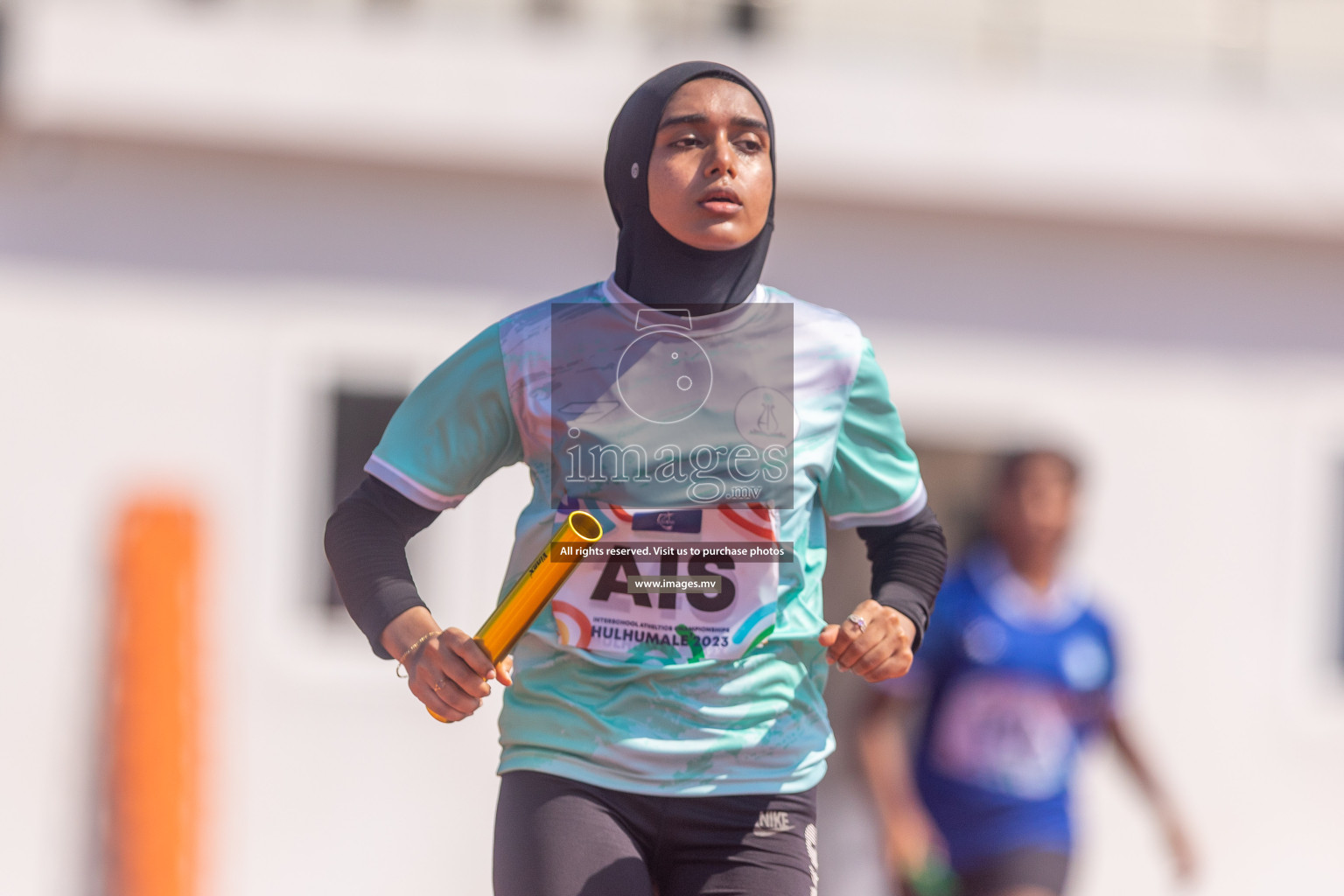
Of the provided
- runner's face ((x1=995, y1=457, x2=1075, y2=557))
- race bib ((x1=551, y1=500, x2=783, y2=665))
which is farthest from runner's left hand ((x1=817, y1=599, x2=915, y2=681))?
runner's face ((x1=995, y1=457, x2=1075, y2=557))

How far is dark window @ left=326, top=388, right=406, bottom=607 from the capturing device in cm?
822

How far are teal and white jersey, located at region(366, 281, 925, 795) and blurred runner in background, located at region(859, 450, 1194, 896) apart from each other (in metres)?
2.77

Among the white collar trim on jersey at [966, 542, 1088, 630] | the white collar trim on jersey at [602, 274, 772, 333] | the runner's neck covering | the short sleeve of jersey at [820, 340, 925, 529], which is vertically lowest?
the white collar trim on jersey at [966, 542, 1088, 630]

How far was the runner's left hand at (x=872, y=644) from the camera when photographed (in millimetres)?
2418

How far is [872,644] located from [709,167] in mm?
756

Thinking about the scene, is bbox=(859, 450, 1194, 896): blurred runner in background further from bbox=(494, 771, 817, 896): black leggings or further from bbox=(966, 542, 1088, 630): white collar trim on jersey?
bbox=(494, 771, 817, 896): black leggings

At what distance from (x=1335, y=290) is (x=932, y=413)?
8.38 ft

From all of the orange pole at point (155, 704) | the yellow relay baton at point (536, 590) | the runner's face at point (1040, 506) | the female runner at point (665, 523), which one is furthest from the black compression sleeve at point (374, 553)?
the orange pole at point (155, 704)

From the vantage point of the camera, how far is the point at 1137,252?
9.05 metres

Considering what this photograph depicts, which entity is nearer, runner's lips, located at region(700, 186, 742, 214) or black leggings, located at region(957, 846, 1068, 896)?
runner's lips, located at region(700, 186, 742, 214)

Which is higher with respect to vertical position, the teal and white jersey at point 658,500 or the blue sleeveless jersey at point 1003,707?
the teal and white jersey at point 658,500

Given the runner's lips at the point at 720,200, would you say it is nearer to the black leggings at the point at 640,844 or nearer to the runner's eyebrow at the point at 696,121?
the runner's eyebrow at the point at 696,121

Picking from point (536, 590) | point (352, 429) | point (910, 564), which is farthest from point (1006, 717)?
point (352, 429)

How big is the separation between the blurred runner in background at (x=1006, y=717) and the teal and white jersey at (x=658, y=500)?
9.09ft
